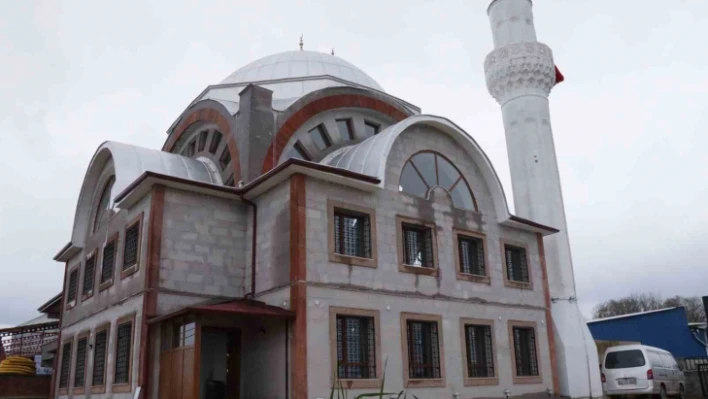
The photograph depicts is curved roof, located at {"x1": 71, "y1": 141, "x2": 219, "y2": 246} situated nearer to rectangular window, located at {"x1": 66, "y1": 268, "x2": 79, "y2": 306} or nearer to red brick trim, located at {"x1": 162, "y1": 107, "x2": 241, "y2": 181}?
rectangular window, located at {"x1": 66, "y1": 268, "x2": 79, "y2": 306}

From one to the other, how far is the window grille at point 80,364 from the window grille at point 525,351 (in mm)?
11398

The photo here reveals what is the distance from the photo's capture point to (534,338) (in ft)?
56.6

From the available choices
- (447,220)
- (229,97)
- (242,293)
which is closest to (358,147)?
(447,220)

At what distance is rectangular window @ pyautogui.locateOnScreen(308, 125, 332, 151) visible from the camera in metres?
18.0

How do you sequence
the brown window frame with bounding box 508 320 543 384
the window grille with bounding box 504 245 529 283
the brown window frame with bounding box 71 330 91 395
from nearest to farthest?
the brown window frame with bounding box 71 330 91 395, the brown window frame with bounding box 508 320 543 384, the window grille with bounding box 504 245 529 283

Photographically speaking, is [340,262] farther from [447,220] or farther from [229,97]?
[229,97]

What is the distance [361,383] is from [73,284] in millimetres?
10870

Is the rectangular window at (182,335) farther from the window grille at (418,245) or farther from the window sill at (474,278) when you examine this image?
the window sill at (474,278)

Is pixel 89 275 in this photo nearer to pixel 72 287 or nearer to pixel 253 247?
pixel 72 287

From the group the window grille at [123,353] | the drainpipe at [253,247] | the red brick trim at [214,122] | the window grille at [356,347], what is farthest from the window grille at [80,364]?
the window grille at [356,347]

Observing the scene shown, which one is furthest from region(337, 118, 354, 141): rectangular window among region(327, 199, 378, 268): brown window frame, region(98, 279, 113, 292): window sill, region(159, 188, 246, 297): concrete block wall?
region(98, 279, 113, 292): window sill

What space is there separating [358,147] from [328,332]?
5302 millimetres

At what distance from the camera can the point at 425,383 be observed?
14.0 m

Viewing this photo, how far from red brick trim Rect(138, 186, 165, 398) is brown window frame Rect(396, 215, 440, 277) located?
5.36 metres
